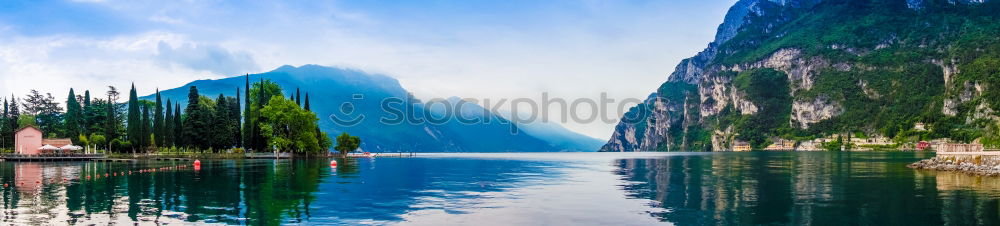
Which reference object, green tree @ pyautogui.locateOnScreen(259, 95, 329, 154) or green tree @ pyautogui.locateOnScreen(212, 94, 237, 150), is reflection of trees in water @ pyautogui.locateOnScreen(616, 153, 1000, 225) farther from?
green tree @ pyautogui.locateOnScreen(212, 94, 237, 150)

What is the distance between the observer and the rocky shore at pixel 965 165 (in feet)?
173

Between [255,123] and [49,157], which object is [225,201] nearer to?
[49,157]

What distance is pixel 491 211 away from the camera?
2938 centimetres

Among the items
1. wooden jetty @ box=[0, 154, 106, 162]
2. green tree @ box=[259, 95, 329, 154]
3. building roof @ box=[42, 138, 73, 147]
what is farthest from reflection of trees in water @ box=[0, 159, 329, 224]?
building roof @ box=[42, 138, 73, 147]

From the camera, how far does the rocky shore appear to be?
173 feet

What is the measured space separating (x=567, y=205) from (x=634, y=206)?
3.03 m

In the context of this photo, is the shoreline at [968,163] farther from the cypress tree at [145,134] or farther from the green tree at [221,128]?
the cypress tree at [145,134]

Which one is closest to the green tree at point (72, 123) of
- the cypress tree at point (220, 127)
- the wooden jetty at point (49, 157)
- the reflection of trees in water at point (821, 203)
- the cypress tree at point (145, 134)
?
the cypress tree at point (145, 134)

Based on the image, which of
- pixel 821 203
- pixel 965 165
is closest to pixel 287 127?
pixel 965 165

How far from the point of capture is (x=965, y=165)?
5847 centimetres

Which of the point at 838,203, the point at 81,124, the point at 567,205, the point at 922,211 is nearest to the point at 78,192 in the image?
the point at 567,205

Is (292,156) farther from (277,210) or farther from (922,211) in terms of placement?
(922,211)

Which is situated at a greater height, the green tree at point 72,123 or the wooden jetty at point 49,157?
the green tree at point 72,123

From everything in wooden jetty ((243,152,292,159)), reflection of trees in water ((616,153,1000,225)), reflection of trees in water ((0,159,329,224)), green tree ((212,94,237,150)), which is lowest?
wooden jetty ((243,152,292,159))
